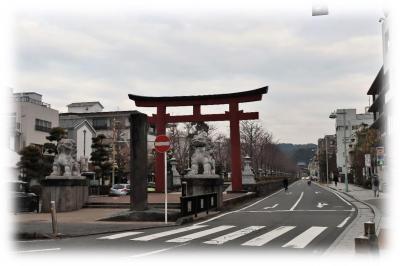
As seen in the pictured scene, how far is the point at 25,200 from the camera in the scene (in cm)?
2036

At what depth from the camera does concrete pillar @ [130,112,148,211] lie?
16.2 metres

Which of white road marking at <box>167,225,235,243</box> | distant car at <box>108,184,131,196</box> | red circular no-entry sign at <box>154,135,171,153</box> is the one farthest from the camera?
distant car at <box>108,184,131,196</box>

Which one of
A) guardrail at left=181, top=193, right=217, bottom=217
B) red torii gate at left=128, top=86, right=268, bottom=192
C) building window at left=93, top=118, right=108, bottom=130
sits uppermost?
building window at left=93, top=118, right=108, bottom=130

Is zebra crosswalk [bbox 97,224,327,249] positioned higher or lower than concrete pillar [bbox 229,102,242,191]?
lower

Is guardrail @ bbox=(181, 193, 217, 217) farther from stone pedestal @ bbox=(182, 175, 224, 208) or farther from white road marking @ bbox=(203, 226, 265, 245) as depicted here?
white road marking @ bbox=(203, 226, 265, 245)

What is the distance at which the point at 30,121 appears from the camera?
48.4 m

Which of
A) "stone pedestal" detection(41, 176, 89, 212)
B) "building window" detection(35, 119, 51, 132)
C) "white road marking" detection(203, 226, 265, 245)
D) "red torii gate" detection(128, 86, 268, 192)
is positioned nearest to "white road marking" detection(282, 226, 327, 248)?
"white road marking" detection(203, 226, 265, 245)

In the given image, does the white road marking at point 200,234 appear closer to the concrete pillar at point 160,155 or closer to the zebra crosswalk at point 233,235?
the zebra crosswalk at point 233,235

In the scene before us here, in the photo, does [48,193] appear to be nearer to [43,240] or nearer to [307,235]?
[43,240]

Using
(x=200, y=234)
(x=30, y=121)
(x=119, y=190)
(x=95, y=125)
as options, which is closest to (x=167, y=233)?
(x=200, y=234)

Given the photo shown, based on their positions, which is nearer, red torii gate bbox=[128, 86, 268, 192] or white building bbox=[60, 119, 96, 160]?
red torii gate bbox=[128, 86, 268, 192]

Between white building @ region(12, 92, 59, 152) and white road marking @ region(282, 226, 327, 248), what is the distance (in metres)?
37.9

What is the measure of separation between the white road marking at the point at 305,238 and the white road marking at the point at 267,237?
1.89 ft

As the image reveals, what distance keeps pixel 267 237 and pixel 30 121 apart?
1698 inches
